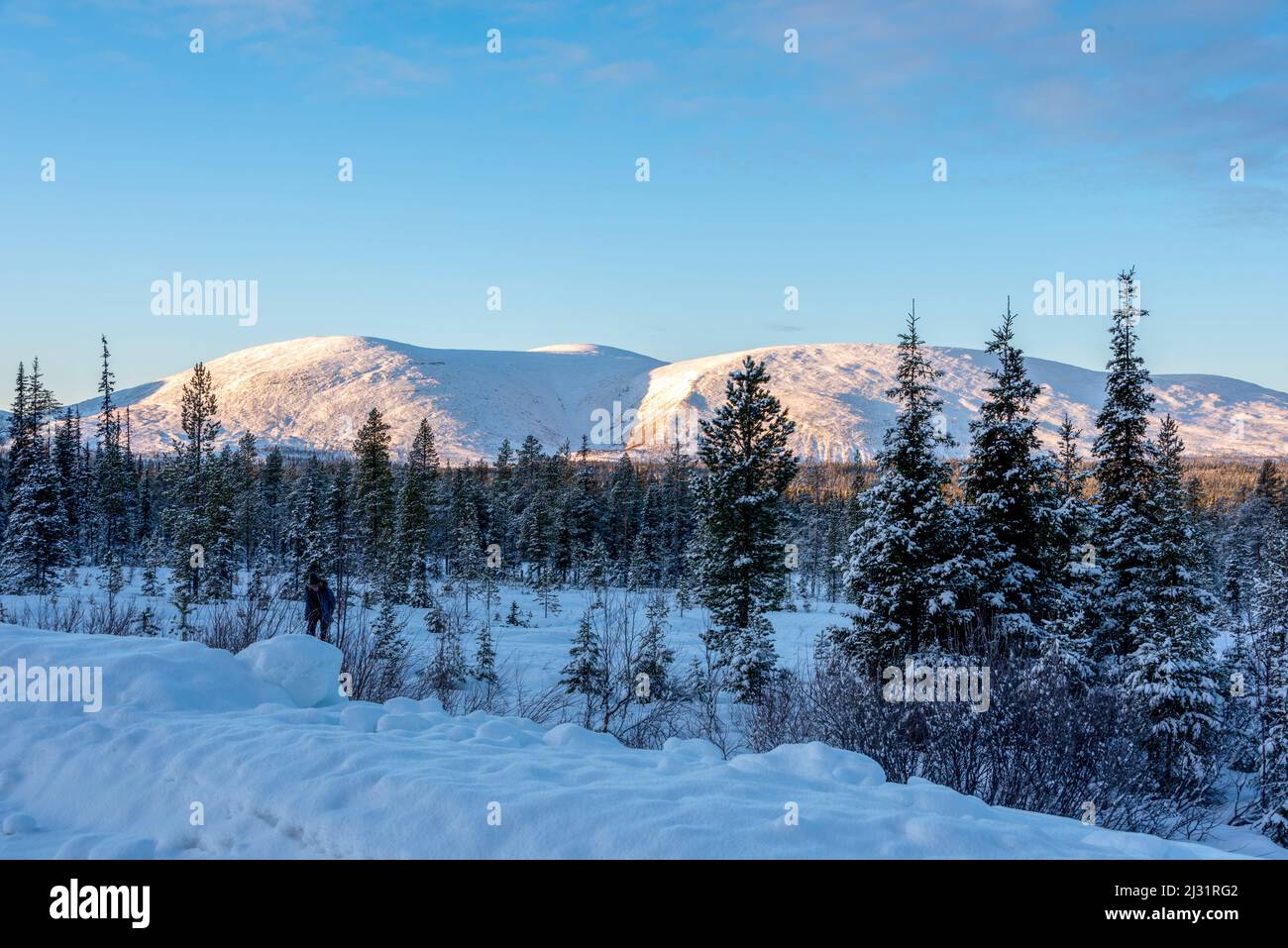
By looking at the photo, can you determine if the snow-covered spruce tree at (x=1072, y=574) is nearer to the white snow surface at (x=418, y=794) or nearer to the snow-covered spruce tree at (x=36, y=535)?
the white snow surface at (x=418, y=794)

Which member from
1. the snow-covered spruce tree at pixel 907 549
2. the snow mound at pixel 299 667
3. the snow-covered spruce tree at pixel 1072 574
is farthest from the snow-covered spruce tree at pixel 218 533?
the snow-covered spruce tree at pixel 1072 574

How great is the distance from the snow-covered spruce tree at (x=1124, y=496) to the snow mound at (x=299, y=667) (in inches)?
834

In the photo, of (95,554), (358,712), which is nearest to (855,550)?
(358,712)

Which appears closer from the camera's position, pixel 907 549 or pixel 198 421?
pixel 907 549

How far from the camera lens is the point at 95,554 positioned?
202ft

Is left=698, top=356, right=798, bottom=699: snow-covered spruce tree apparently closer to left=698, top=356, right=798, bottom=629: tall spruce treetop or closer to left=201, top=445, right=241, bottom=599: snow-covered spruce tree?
left=698, top=356, right=798, bottom=629: tall spruce treetop

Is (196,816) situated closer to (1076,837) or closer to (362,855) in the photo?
(362,855)

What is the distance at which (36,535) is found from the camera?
34.7m

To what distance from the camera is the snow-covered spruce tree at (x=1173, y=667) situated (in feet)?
64.3

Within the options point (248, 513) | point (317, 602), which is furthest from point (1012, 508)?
point (248, 513)

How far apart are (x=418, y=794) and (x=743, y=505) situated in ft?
82.1

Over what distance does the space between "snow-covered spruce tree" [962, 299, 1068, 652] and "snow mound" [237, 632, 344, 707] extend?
54.1 ft

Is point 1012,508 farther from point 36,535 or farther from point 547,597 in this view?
point 36,535

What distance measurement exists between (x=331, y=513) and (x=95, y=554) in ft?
83.3
